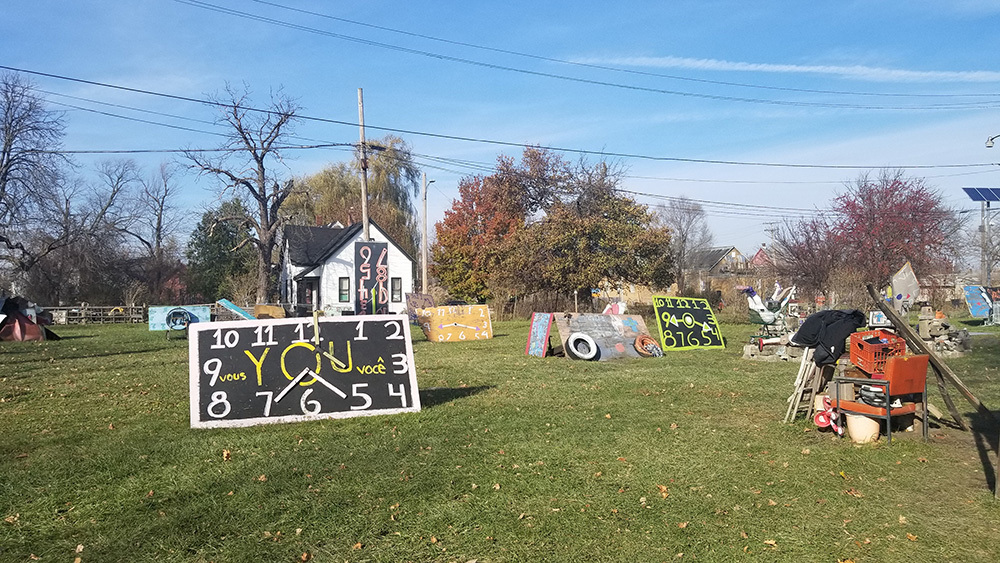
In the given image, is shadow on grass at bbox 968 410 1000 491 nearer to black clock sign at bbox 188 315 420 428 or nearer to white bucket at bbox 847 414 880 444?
white bucket at bbox 847 414 880 444

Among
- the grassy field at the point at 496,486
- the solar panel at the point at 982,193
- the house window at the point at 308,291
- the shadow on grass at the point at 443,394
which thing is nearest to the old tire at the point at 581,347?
the shadow on grass at the point at 443,394

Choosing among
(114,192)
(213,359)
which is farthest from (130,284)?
(213,359)

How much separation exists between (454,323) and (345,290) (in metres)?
22.3

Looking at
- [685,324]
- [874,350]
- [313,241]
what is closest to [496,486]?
[874,350]

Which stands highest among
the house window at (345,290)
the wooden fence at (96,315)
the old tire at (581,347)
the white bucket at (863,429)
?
the house window at (345,290)

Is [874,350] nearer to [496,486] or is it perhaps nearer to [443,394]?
[496,486]

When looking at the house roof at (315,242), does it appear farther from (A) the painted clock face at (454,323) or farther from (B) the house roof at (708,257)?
(B) the house roof at (708,257)

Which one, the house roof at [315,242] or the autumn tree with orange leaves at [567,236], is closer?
the autumn tree with orange leaves at [567,236]

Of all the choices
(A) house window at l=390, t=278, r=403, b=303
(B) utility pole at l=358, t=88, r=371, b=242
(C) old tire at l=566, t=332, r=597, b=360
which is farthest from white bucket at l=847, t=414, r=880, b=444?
(A) house window at l=390, t=278, r=403, b=303

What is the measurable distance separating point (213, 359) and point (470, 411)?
3.13 meters

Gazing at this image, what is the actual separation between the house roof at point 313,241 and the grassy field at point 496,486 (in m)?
32.5

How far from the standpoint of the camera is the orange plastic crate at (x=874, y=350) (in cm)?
693

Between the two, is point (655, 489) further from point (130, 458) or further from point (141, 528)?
point (130, 458)

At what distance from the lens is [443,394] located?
33.2 feet
